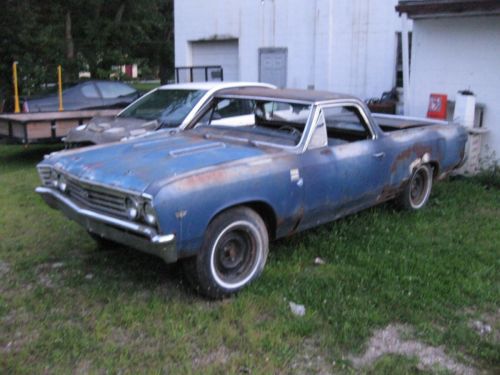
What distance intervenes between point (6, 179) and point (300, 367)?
6.99m

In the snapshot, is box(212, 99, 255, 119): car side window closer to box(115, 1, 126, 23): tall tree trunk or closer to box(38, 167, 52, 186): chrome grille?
box(38, 167, 52, 186): chrome grille

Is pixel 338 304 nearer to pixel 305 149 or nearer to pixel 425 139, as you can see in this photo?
pixel 305 149

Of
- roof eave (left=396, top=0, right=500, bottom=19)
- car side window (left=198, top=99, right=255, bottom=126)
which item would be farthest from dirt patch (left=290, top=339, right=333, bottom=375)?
roof eave (left=396, top=0, right=500, bottom=19)

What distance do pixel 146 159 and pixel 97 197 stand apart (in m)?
0.50

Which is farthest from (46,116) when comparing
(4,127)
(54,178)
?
(54,178)

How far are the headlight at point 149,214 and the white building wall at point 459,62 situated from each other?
20.6ft

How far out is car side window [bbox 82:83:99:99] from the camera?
12312 millimetres

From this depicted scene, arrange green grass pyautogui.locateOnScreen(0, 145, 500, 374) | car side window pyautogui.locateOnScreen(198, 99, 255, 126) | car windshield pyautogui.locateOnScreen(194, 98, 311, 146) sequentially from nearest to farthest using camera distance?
green grass pyautogui.locateOnScreen(0, 145, 500, 374) → car windshield pyautogui.locateOnScreen(194, 98, 311, 146) → car side window pyautogui.locateOnScreen(198, 99, 255, 126)

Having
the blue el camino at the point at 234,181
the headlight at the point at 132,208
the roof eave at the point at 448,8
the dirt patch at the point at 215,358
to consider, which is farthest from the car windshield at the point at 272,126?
the roof eave at the point at 448,8

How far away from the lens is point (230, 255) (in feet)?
15.0

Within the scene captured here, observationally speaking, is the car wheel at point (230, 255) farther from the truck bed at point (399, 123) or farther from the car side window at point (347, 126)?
the truck bed at point (399, 123)

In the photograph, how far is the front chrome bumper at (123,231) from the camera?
3.94 metres

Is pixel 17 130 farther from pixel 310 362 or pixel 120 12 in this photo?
pixel 120 12

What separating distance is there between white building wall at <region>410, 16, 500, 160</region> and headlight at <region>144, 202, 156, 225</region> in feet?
20.6
